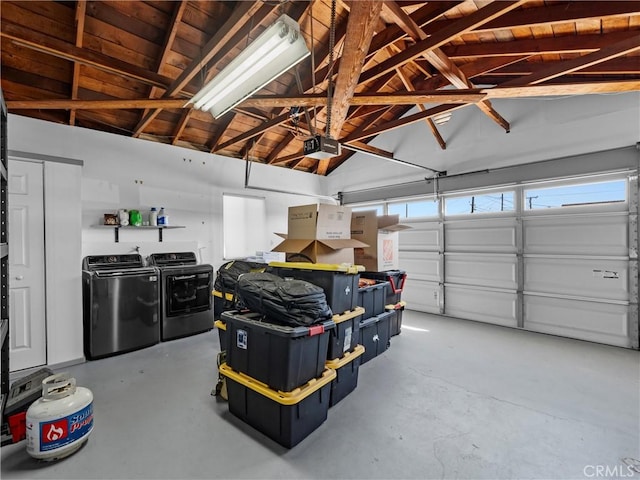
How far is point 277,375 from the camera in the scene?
6.35 feet

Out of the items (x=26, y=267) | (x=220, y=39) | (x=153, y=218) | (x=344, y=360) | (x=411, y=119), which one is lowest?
(x=344, y=360)

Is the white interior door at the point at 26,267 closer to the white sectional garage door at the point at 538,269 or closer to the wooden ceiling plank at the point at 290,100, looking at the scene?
the wooden ceiling plank at the point at 290,100

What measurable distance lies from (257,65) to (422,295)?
197 inches

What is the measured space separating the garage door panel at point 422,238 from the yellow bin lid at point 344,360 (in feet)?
11.0

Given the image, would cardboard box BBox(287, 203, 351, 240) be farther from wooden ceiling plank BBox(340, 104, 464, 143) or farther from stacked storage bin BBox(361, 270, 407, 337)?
wooden ceiling plank BBox(340, 104, 464, 143)

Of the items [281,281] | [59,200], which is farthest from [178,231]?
[281,281]

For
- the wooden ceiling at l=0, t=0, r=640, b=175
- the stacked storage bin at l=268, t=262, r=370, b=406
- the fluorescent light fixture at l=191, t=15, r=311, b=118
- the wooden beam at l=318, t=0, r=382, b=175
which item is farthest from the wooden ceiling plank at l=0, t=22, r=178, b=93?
the stacked storage bin at l=268, t=262, r=370, b=406

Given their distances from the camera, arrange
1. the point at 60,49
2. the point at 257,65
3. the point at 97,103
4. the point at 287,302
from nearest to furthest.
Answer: the point at 287,302, the point at 257,65, the point at 60,49, the point at 97,103

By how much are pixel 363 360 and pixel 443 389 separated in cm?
90

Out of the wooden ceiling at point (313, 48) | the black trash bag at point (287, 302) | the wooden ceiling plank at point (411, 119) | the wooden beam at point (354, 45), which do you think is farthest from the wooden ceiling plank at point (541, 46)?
the black trash bag at point (287, 302)

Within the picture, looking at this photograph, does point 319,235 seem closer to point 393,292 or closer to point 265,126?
point 393,292

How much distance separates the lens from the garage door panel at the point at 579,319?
151 inches

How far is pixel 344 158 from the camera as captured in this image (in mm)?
7168

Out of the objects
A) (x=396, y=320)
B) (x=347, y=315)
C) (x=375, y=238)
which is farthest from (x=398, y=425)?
(x=375, y=238)
